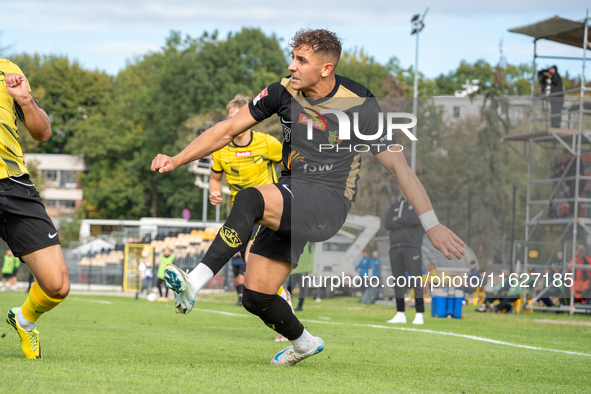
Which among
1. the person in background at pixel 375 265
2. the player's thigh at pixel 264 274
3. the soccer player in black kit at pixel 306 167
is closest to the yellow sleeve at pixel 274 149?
the soccer player in black kit at pixel 306 167

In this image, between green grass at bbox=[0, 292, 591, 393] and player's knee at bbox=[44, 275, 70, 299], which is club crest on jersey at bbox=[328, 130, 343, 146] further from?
player's knee at bbox=[44, 275, 70, 299]

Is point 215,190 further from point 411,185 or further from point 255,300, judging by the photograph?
point 411,185

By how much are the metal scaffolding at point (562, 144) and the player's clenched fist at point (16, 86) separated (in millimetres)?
13691

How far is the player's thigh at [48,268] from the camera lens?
441cm

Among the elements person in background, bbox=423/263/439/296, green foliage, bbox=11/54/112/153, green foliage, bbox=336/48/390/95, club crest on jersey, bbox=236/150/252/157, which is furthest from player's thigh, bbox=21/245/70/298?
green foliage, bbox=11/54/112/153

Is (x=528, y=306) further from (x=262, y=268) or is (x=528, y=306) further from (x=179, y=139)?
(x=179, y=139)

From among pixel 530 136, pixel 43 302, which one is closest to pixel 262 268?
pixel 43 302

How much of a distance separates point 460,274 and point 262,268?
1377 centimetres

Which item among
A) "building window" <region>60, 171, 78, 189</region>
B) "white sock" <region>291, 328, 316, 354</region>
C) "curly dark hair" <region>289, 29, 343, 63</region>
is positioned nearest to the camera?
"curly dark hair" <region>289, 29, 343, 63</region>

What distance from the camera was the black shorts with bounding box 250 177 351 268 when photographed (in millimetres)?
4199

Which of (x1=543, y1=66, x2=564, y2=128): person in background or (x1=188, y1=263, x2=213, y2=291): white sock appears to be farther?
(x1=543, y1=66, x2=564, y2=128): person in background

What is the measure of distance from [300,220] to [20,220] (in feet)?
6.08

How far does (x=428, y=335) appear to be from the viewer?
331 inches

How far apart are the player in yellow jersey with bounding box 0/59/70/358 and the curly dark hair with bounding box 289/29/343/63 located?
5.92 feet
